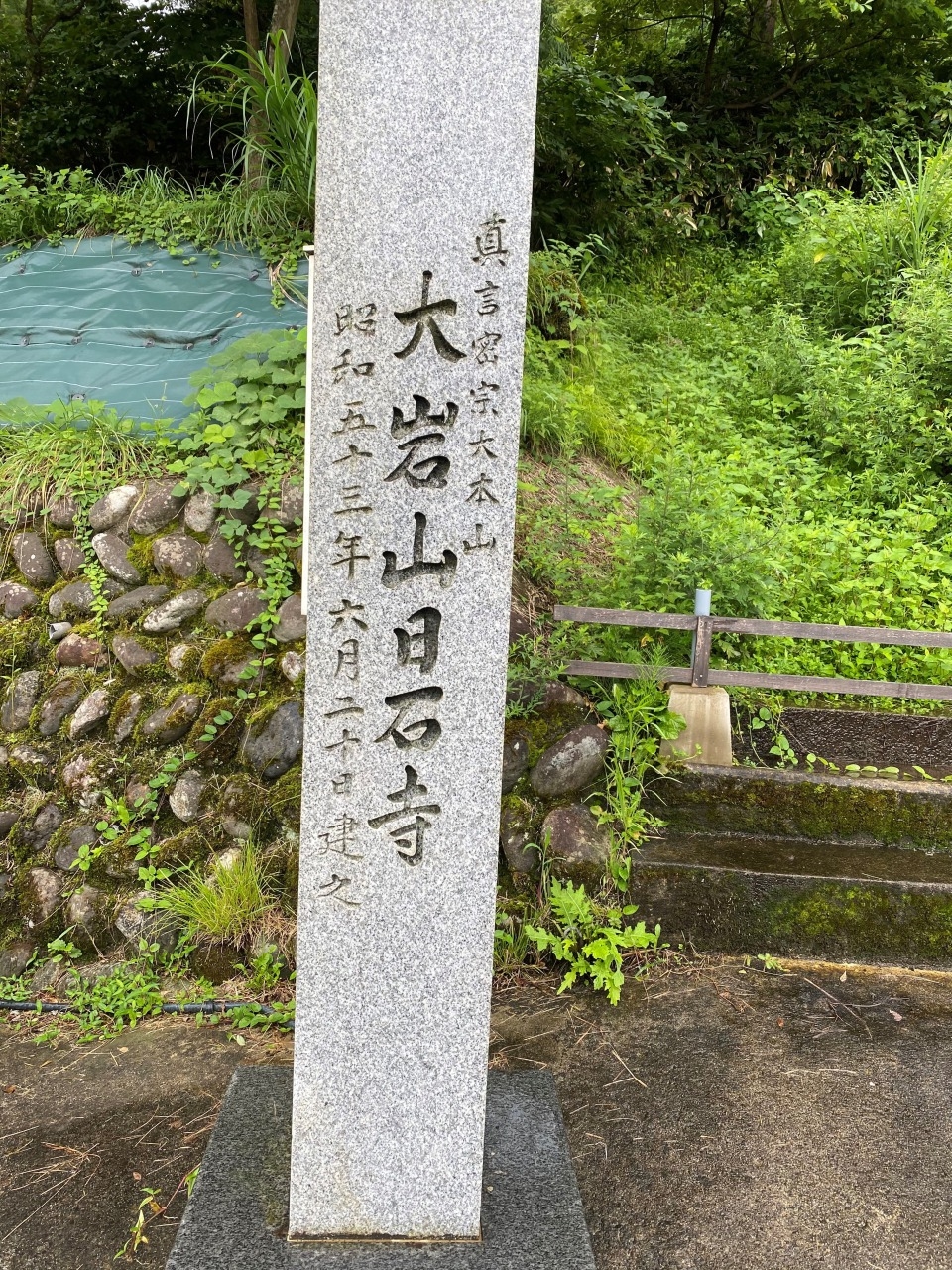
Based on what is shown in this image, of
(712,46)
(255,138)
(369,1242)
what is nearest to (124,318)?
(255,138)

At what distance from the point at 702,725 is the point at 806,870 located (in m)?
0.77

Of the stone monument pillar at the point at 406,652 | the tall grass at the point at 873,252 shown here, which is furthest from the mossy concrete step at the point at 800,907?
the tall grass at the point at 873,252

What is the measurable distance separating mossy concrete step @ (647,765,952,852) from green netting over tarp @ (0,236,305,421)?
337 cm

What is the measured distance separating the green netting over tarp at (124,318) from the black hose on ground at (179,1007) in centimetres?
297

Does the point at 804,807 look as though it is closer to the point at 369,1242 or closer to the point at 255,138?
the point at 369,1242

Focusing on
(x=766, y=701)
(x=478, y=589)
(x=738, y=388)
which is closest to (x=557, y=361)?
(x=738, y=388)

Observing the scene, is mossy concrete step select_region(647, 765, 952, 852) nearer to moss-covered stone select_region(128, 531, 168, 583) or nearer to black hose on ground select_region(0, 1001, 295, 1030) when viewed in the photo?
black hose on ground select_region(0, 1001, 295, 1030)

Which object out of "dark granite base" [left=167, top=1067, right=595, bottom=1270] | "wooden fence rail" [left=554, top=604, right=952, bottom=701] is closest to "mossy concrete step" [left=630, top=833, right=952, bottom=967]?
"wooden fence rail" [left=554, top=604, right=952, bottom=701]

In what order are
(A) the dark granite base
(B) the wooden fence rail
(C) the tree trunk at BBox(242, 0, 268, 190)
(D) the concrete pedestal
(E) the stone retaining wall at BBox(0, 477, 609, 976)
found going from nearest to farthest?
(A) the dark granite base < (E) the stone retaining wall at BBox(0, 477, 609, 976) < (B) the wooden fence rail < (D) the concrete pedestal < (C) the tree trunk at BBox(242, 0, 268, 190)

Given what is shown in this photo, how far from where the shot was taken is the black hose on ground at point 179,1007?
3520mm

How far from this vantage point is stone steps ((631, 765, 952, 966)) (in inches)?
145

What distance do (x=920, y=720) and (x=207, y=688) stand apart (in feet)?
11.5

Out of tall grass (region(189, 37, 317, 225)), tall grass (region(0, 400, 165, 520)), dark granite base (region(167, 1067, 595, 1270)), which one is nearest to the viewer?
dark granite base (region(167, 1067, 595, 1270))

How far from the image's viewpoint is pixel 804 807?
408 centimetres
